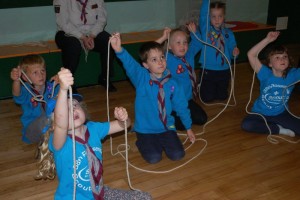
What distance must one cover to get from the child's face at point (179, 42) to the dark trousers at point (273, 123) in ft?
2.39

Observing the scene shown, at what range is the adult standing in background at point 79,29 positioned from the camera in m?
3.17

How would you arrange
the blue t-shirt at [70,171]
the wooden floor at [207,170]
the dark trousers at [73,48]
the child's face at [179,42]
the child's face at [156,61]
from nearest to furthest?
1. the blue t-shirt at [70,171]
2. the wooden floor at [207,170]
3. the child's face at [156,61]
4. the child's face at [179,42]
5. the dark trousers at [73,48]

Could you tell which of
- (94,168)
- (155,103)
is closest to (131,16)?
(155,103)

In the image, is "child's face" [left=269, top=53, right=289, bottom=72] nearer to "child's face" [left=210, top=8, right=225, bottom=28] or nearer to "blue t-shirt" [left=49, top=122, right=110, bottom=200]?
"child's face" [left=210, top=8, right=225, bottom=28]

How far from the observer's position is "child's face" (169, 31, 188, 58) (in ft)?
8.23

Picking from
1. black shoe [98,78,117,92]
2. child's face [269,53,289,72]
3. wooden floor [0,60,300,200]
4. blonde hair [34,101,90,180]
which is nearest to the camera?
blonde hair [34,101,90,180]

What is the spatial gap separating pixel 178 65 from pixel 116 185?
114cm

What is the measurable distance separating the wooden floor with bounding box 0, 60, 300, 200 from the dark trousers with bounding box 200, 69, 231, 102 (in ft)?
1.76

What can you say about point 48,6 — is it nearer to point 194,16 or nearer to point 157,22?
point 157,22

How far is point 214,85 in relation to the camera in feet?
10.5

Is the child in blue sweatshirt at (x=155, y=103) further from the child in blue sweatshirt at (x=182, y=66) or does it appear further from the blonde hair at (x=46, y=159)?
the blonde hair at (x=46, y=159)

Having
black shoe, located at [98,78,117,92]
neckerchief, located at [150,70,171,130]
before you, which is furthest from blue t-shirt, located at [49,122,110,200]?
black shoe, located at [98,78,117,92]

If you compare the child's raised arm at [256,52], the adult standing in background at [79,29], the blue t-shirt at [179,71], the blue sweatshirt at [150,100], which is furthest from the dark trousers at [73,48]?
the child's raised arm at [256,52]

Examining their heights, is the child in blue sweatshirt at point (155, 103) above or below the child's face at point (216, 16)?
below
